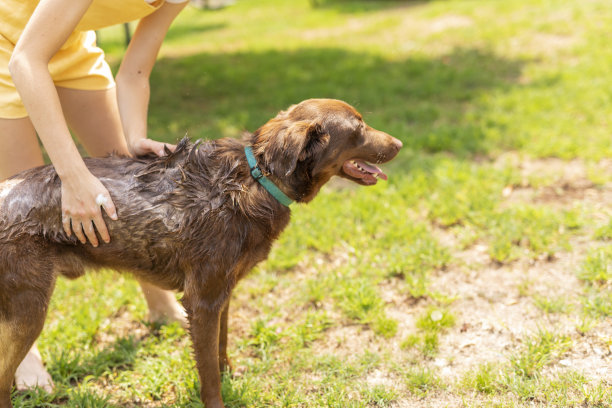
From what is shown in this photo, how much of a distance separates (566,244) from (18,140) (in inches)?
156

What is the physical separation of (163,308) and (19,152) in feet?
4.75

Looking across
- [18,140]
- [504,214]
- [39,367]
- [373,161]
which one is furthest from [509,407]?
[18,140]

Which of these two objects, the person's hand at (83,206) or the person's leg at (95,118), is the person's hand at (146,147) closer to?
→ the person's leg at (95,118)

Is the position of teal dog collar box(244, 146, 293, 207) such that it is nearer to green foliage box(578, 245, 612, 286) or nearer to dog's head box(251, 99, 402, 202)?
dog's head box(251, 99, 402, 202)

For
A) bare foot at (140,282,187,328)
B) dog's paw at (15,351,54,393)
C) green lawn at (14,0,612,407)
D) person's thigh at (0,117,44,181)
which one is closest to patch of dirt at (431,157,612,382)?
green lawn at (14,0,612,407)

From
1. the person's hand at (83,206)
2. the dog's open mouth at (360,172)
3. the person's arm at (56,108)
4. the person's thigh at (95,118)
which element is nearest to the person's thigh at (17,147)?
the person's thigh at (95,118)

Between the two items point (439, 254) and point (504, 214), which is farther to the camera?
point (504, 214)

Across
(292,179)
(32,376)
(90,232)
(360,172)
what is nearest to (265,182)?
(292,179)

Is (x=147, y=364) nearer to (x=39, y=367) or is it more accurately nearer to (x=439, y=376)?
(x=39, y=367)

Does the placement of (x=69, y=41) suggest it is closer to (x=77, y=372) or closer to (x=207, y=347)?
(x=207, y=347)

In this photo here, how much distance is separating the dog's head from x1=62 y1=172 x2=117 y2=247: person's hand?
84cm

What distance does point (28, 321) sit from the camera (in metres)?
2.72

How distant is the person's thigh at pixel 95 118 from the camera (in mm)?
3307

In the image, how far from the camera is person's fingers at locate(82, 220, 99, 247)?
2.68 metres
